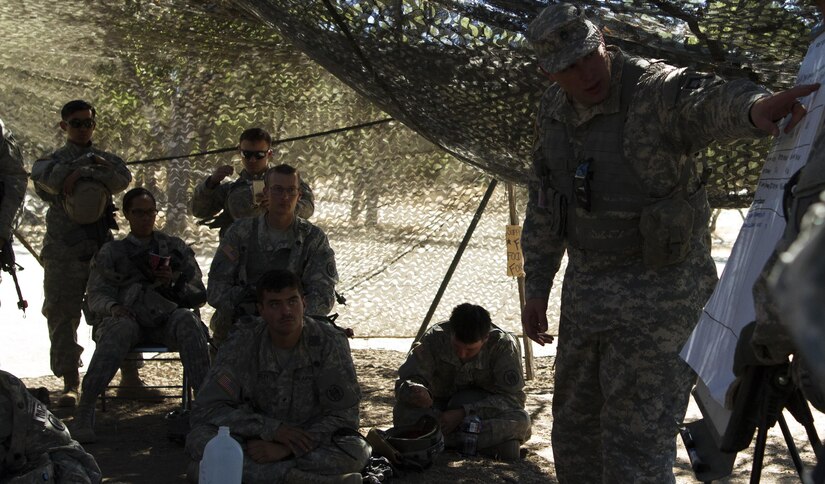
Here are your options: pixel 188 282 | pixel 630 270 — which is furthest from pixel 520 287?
pixel 630 270

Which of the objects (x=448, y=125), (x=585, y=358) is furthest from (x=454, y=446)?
(x=585, y=358)

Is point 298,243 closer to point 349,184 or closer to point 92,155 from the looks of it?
point 92,155

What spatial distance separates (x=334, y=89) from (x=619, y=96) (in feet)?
13.5

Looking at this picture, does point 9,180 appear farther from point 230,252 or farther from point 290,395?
point 290,395

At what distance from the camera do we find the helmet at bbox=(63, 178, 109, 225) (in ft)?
19.8

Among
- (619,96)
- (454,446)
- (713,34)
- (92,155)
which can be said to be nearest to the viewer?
(619,96)

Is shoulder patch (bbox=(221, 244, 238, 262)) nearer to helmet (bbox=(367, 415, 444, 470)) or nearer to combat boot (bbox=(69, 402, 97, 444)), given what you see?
combat boot (bbox=(69, 402, 97, 444))

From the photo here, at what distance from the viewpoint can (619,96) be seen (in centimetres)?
335

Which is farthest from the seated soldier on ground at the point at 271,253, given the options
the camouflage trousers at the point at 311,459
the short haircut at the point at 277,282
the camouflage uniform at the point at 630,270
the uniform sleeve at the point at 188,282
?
the camouflage uniform at the point at 630,270

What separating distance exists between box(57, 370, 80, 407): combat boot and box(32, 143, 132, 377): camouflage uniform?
38 millimetres

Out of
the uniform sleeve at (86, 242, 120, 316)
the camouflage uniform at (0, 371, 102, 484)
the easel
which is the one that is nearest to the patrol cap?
the easel

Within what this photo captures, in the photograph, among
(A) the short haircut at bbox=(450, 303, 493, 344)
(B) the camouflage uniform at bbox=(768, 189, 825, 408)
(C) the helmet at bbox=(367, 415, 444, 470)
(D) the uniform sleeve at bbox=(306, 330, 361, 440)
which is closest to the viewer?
(B) the camouflage uniform at bbox=(768, 189, 825, 408)

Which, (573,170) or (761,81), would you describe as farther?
(761,81)

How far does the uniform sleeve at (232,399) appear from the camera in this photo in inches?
180
